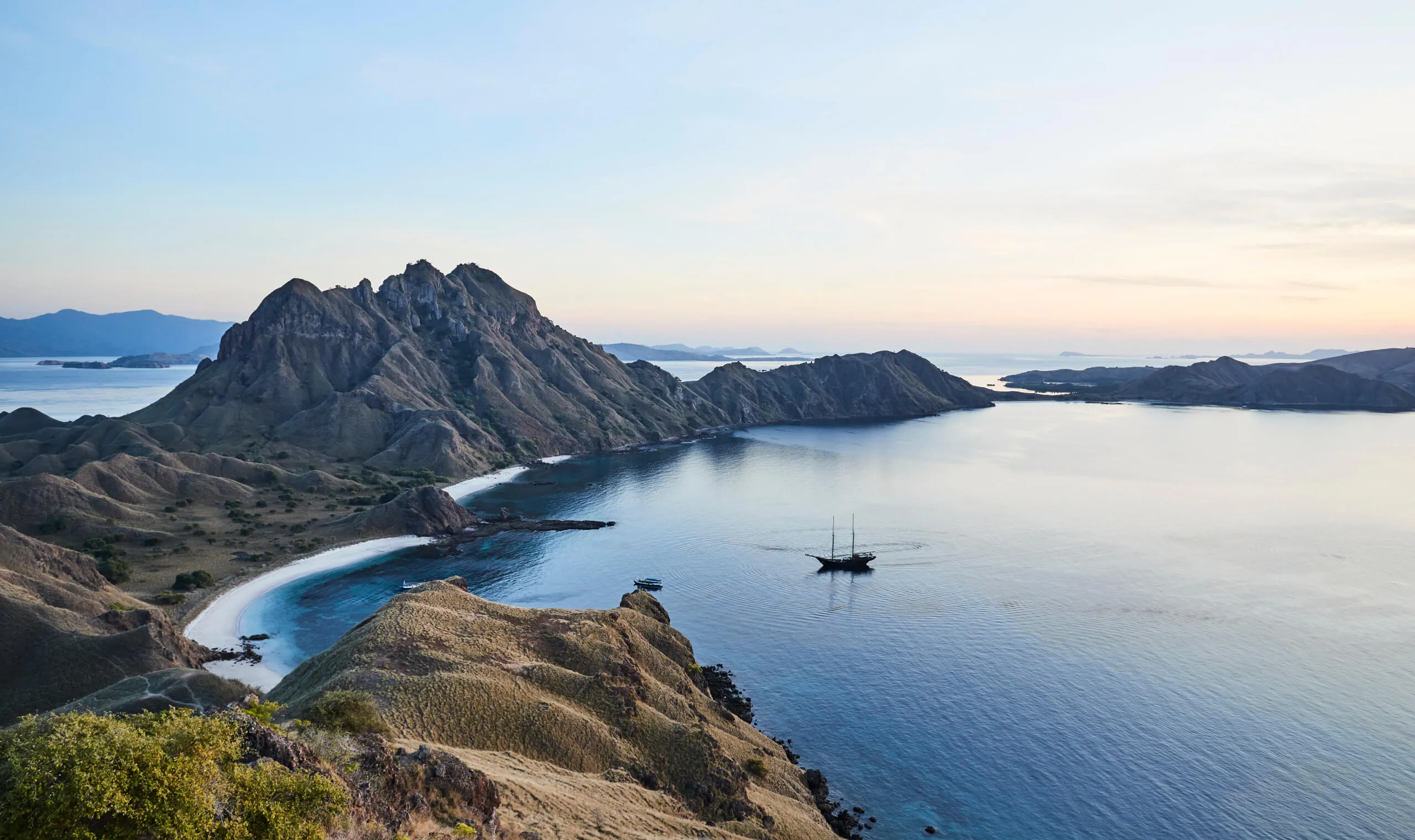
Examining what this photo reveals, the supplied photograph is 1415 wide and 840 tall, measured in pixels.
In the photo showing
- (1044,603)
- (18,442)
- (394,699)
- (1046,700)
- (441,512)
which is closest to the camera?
(394,699)

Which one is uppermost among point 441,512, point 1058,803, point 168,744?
point 168,744

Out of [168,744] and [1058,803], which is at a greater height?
[168,744]

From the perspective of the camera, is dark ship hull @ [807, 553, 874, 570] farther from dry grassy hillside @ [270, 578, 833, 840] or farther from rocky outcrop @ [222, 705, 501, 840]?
rocky outcrop @ [222, 705, 501, 840]

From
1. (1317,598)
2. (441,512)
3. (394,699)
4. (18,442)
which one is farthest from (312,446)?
(1317,598)

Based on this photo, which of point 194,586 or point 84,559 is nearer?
point 84,559

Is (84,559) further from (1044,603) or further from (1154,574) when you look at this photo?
(1154,574)

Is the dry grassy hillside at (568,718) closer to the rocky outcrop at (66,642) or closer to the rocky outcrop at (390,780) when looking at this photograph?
the rocky outcrop at (390,780)
